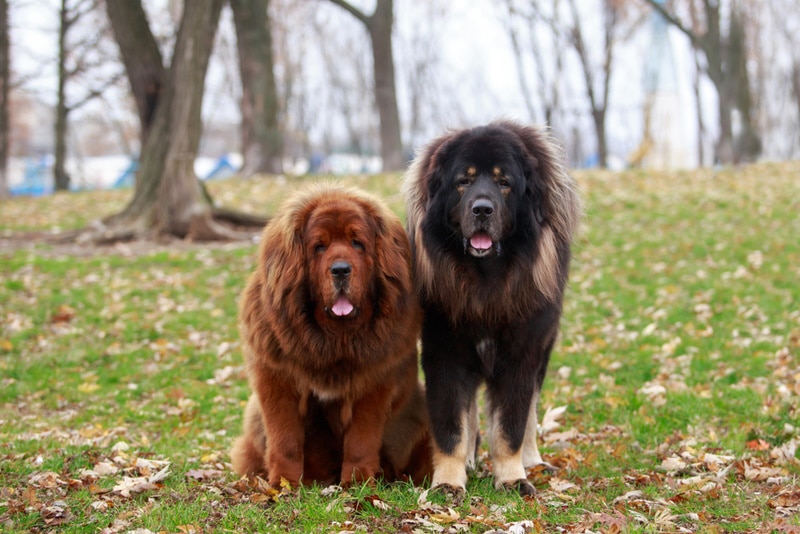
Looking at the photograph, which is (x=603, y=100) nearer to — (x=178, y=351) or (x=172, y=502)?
(x=178, y=351)

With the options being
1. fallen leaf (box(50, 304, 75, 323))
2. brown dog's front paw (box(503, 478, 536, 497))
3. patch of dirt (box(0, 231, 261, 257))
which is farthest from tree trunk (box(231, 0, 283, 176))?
brown dog's front paw (box(503, 478, 536, 497))

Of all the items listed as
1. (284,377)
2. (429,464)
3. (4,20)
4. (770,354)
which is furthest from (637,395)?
(4,20)

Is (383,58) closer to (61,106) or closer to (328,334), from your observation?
(61,106)

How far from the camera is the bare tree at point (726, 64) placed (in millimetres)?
23609

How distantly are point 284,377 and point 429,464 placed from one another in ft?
4.21

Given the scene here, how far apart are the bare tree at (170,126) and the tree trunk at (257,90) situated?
600cm

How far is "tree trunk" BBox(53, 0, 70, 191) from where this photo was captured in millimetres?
27389

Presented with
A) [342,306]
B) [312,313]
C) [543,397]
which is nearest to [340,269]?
[342,306]

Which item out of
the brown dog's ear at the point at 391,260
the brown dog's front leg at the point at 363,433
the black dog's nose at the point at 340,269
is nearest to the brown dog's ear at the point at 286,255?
the black dog's nose at the point at 340,269

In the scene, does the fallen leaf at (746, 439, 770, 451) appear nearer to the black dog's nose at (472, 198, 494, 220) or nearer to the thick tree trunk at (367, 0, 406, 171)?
the black dog's nose at (472, 198, 494, 220)

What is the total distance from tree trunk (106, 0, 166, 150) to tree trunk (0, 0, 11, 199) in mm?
10811

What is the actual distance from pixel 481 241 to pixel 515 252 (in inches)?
11.5

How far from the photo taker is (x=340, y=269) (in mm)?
4359

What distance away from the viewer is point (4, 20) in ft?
77.9
